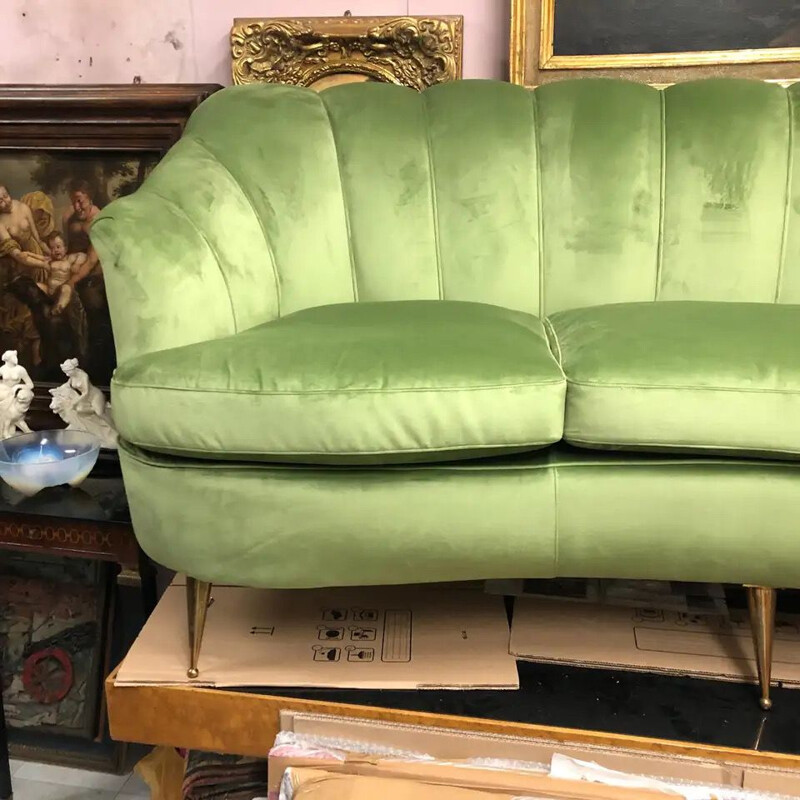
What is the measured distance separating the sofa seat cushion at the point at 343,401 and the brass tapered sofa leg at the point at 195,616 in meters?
0.20

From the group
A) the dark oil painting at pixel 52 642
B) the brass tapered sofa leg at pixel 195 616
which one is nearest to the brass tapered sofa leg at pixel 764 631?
the brass tapered sofa leg at pixel 195 616

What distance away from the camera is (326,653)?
1021mm

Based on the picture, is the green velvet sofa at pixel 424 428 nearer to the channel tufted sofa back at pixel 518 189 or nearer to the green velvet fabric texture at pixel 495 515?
the green velvet fabric texture at pixel 495 515

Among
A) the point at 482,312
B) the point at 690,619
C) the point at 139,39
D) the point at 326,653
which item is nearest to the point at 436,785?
the point at 326,653

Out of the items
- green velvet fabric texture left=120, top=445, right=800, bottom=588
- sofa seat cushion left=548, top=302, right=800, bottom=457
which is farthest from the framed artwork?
green velvet fabric texture left=120, top=445, right=800, bottom=588

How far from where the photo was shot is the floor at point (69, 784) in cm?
125

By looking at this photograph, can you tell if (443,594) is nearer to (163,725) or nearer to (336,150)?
(163,725)

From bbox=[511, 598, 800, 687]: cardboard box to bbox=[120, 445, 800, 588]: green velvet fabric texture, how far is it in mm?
161

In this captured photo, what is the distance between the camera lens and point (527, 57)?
1.48 m

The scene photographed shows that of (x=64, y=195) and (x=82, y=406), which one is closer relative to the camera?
(x=82, y=406)

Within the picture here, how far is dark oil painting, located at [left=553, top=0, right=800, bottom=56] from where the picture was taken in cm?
141

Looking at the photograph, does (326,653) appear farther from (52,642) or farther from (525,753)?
(52,642)

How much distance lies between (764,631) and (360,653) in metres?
0.50

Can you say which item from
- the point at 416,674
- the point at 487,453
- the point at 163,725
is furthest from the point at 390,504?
the point at 163,725
